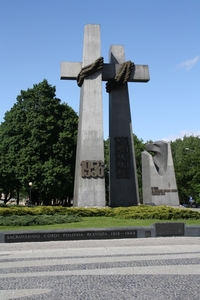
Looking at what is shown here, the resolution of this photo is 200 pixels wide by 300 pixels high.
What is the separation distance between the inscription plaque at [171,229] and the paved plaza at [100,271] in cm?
196

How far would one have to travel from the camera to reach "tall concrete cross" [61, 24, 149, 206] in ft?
80.0

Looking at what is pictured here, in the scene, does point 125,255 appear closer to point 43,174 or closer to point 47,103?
point 43,174

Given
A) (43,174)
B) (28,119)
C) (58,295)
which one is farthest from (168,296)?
(28,119)

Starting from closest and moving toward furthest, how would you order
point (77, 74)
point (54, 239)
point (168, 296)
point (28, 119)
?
point (168, 296), point (54, 239), point (77, 74), point (28, 119)

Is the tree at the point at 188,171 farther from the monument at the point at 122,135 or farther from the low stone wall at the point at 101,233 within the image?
the low stone wall at the point at 101,233

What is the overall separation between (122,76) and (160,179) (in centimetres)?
1508

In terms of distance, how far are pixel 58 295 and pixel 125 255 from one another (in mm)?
4201

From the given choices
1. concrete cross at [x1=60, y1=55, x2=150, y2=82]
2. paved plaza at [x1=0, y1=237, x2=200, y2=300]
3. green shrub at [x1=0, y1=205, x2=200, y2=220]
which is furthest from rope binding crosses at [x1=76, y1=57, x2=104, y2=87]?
paved plaza at [x1=0, y1=237, x2=200, y2=300]

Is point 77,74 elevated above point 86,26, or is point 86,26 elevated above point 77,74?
point 86,26

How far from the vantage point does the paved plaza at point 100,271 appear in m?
6.17

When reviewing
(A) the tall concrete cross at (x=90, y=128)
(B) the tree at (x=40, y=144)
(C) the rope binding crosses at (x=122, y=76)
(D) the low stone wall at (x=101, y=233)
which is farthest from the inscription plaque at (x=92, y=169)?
(B) the tree at (x=40, y=144)

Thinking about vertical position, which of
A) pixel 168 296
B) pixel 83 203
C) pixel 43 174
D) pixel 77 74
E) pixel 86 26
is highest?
pixel 86 26

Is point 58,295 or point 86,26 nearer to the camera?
point 58,295

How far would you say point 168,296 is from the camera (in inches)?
233
